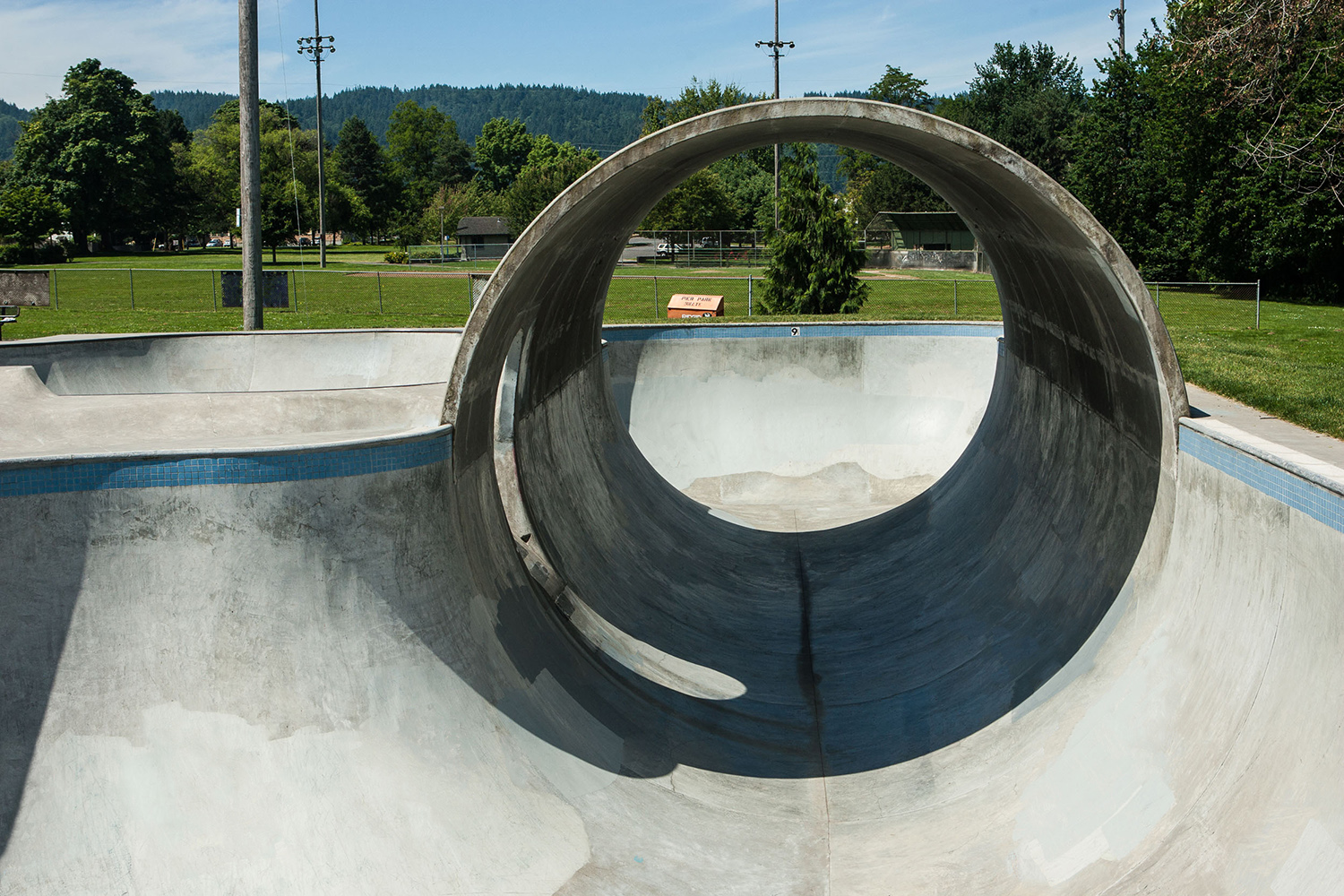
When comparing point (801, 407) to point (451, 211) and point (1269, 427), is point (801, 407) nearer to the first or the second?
point (1269, 427)

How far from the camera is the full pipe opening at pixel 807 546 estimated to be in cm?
684

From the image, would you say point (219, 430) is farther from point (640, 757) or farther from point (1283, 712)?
point (1283, 712)

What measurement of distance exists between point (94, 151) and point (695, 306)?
6809 cm

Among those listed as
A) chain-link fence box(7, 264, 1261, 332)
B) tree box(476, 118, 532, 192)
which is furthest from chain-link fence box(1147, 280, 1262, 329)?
tree box(476, 118, 532, 192)

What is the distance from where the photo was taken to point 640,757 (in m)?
7.03

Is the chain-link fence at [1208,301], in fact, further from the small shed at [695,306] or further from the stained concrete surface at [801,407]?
the stained concrete surface at [801,407]

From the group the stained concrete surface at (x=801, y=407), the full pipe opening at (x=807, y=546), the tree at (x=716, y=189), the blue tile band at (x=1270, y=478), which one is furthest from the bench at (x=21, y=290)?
the tree at (x=716, y=189)

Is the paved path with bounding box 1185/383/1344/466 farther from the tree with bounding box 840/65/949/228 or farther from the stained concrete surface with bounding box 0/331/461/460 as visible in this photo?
the tree with bounding box 840/65/949/228

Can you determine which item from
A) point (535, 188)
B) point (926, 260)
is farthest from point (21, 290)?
point (535, 188)

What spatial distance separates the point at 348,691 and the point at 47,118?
86.3 metres

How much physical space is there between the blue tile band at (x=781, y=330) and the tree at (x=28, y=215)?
60470mm

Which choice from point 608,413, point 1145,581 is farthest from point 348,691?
point 608,413

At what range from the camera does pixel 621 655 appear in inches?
328

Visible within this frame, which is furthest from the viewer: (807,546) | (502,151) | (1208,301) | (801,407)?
(502,151)
